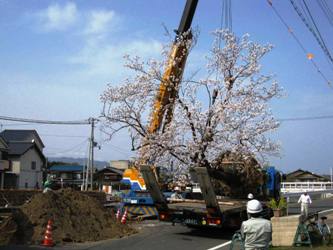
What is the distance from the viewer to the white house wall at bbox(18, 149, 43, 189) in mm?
62531

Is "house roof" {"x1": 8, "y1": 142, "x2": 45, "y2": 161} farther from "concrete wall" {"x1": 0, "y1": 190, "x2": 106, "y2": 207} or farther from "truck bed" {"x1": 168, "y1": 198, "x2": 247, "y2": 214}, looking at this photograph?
"truck bed" {"x1": 168, "y1": 198, "x2": 247, "y2": 214}

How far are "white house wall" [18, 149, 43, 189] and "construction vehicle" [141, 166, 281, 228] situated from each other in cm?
4802

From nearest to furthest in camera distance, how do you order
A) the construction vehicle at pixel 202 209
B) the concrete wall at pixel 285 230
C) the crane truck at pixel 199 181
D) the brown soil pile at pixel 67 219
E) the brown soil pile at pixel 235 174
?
1. the concrete wall at pixel 285 230
2. the brown soil pile at pixel 67 219
3. the construction vehicle at pixel 202 209
4. the crane truck at pixel 199 181
5. the brown soil pile at pixel 235 174

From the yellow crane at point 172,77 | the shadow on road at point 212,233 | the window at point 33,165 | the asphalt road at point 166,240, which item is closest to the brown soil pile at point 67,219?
the asphalt road at point 166,240

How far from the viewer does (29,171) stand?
6450 centimetres

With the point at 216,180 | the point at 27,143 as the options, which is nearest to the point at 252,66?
the point at 216,180

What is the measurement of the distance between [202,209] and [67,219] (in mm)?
4613

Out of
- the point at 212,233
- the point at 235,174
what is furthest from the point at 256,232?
the point at 235,174

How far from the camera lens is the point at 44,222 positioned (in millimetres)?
15938

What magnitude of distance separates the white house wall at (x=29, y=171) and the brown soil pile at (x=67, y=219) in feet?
152

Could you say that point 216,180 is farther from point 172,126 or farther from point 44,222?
point 44,222

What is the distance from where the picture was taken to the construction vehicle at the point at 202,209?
612 inches

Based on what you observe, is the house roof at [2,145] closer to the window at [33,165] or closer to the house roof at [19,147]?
the house roof at [19,147]

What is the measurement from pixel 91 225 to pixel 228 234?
4.99 meters
